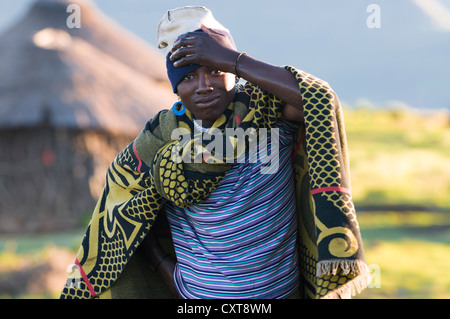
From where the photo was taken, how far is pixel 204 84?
1.94m

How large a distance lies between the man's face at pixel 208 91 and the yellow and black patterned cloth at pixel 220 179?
4cm

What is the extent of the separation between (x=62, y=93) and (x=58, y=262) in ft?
14.8

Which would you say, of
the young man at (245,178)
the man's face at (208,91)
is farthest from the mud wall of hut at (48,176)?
the man's face at (208,91)

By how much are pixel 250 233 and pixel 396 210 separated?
33.5ft

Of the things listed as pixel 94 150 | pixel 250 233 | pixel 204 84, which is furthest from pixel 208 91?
pixel 94 150

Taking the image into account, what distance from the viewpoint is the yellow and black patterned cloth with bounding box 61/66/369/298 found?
1.79 m

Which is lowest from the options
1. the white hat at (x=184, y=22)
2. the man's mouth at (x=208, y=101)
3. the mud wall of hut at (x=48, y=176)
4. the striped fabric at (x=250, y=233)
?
the striped fabric at (x=250, y=233)

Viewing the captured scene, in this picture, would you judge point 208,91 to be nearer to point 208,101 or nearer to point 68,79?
point 208,101

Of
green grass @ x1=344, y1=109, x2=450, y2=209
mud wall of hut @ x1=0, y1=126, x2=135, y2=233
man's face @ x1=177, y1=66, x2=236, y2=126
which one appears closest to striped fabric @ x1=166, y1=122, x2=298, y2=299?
man's face @ x1=177, y1=66, x2=236, y2=126

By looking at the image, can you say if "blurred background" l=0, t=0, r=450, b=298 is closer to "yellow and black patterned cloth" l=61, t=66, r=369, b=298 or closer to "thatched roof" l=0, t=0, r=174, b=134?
"thatched roof" l=0, t=0, r=174, b=134

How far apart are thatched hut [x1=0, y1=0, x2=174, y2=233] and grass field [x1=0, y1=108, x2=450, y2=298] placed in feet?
2.48

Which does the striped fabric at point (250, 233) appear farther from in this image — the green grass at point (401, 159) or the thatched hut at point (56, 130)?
the green grass at point (401, 159)

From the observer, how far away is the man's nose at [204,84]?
1938mm

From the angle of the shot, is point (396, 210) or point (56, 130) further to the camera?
point (396, 210)
